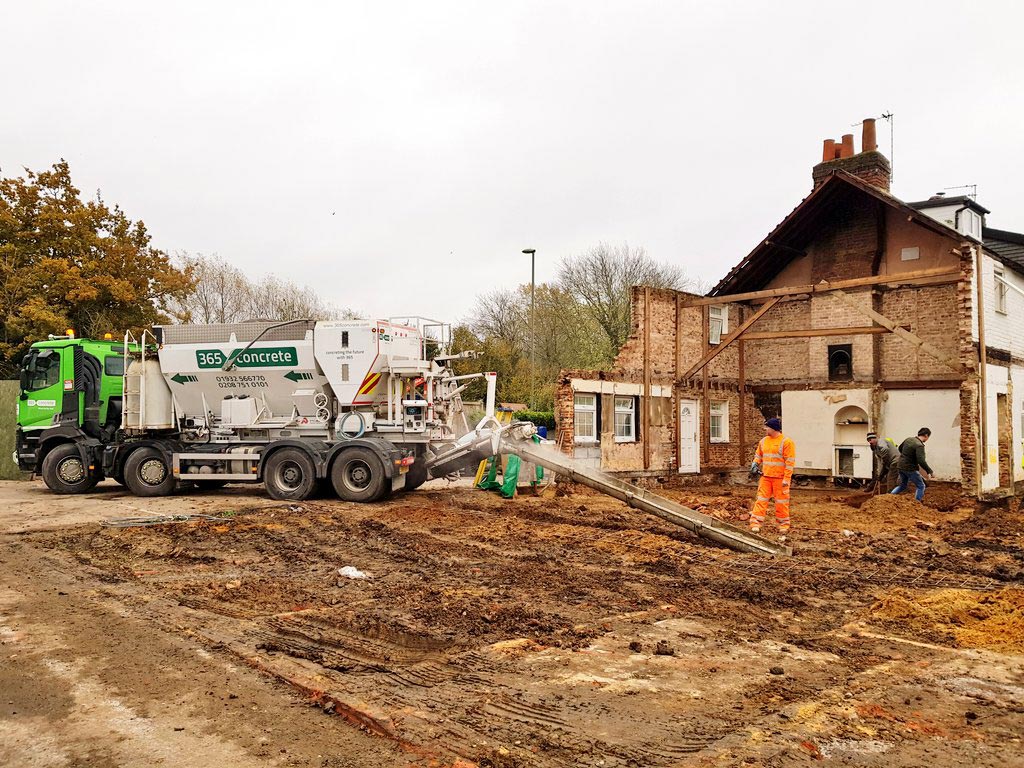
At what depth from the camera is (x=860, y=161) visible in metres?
19.9

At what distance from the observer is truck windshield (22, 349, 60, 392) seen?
15.4m

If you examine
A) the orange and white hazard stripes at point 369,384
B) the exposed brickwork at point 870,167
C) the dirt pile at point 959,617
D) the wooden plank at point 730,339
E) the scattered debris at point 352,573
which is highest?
the exposed brickwork at point 870,167

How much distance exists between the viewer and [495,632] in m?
5.84

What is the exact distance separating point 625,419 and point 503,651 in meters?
13.3

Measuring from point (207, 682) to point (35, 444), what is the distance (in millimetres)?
13244

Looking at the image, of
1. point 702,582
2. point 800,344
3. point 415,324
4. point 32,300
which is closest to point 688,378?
point 800,344

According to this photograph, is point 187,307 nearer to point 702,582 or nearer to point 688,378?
point 688,378

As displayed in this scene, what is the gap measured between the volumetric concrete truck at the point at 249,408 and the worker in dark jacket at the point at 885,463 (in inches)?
294

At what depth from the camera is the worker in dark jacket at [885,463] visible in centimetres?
1517

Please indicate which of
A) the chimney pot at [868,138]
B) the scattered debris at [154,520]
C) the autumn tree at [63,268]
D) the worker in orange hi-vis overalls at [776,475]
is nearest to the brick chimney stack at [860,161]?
the chimney pot at [868,138]

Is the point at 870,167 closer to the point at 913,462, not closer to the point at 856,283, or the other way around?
the point at 856,283

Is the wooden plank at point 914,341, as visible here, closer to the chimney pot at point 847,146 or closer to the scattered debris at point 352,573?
the chimney pot at point 847,146

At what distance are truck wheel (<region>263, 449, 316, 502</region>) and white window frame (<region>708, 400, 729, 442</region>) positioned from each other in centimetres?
1085

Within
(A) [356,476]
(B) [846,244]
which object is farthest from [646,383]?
(A) [356,476]
